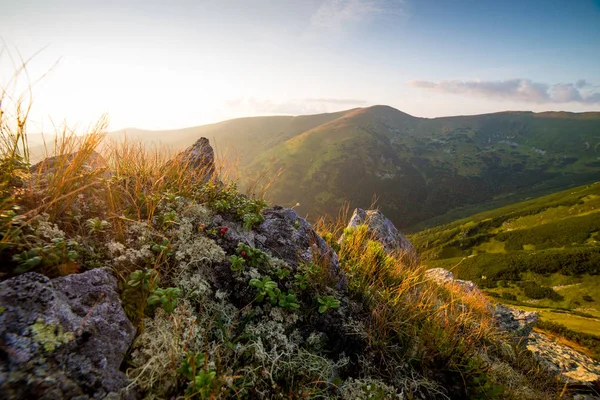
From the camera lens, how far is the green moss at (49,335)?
199 cm

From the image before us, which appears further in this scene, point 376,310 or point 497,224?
point 497,224

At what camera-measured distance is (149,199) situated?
4.23m

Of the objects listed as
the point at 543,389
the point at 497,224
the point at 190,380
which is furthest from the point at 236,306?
the point at 497,224

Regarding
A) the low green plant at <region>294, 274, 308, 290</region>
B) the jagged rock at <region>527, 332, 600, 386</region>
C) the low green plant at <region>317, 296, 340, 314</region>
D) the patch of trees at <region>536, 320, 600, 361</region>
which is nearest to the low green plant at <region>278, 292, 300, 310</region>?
the low green plant at <region>294, 274, 308, 290</region>

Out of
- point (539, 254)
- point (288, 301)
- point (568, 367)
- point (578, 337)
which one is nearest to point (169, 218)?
point (288, 301)

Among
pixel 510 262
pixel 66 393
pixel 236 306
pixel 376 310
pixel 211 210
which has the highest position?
pixel 211 210

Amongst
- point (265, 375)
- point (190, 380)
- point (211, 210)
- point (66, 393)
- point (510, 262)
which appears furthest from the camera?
point (510, 262)

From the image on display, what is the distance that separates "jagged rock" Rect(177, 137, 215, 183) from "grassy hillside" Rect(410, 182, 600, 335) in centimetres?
5166

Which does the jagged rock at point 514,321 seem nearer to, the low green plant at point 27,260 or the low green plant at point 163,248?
the low green plant at point 163,248

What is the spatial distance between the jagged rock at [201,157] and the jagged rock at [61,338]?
437cm

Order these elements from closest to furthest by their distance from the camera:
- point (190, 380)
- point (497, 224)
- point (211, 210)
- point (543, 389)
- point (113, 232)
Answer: point (190, 380)
point (113, 232)
point (211, 210)
point (543, 389)
point (497, 224)

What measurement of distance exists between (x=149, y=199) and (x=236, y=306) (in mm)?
2189

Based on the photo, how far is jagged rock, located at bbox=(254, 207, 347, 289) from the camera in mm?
4738

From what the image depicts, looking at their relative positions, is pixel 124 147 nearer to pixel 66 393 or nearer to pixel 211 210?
pixel 211 210
